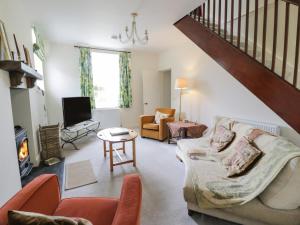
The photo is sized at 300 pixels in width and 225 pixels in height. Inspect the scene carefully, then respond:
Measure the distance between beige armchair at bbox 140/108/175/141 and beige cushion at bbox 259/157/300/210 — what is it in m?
2.87

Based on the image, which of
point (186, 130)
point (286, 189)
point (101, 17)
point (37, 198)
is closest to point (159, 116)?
point (186, 130)

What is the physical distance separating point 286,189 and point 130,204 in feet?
4.42

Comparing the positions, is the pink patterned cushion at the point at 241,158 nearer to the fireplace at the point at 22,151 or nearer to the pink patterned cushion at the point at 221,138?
the pink patterned cushion at the point at 221,138

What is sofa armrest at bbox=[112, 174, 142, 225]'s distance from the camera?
887 mm

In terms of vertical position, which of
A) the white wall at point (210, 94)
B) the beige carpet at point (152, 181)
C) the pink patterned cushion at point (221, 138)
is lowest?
the beige carpet at point (152, 181)

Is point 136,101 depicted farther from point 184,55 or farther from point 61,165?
point 61,165

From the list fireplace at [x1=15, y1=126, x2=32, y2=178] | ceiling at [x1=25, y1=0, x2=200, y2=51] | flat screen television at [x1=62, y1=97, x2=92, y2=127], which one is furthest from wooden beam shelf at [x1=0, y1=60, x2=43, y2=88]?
flat screen television at [x1=62, y1=97, x2=92, y2=127]

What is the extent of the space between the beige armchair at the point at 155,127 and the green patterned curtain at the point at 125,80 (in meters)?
1.32

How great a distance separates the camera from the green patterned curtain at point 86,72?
4.94m

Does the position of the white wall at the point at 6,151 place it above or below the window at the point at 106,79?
below

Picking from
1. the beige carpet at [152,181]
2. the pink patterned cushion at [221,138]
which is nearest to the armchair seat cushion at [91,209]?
the beige carpet at [152,181]

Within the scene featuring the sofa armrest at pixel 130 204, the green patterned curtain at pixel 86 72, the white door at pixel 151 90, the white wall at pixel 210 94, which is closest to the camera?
the sofa armrest at pixel 130 204

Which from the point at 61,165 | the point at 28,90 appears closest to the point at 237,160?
the point at 61,165

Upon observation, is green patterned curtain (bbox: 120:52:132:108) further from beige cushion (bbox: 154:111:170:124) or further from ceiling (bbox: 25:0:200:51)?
beige cushion (bbox: 154:111:170:124)
